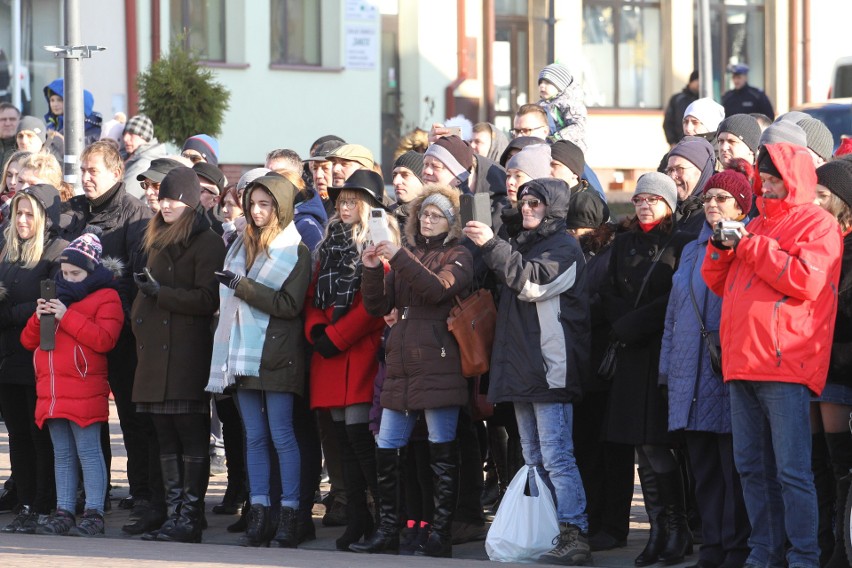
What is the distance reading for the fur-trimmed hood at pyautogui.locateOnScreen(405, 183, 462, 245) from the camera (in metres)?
9.02

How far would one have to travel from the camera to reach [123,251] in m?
10.4

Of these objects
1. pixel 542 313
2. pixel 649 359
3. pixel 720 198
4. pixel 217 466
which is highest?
pixel 720 198

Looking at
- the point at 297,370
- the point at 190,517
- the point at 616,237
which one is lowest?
the point at 190,517

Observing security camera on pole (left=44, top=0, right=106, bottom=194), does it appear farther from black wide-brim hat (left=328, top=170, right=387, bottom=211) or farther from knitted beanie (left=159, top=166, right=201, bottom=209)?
black wide-brim hat (left=328, top=170, right=387, bottom=211)

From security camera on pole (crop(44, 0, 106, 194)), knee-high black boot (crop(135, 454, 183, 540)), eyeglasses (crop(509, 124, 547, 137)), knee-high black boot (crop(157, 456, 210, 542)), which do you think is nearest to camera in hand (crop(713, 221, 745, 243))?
knee-high black boot (crop(157, 456, 210, 542))

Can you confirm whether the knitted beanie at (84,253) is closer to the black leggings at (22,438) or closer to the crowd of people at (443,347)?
the crowd of people at (443,347)

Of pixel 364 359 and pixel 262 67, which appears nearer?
pixel 364 359

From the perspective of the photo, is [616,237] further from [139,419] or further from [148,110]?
[148,110]

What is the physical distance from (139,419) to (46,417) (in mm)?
→ 713

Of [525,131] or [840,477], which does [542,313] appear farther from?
[525,131]

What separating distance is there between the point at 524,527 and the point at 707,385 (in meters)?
1.25

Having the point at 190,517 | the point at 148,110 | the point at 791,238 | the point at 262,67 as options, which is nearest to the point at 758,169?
the point at 791,238

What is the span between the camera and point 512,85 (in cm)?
2944

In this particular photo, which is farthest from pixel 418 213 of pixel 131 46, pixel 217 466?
pixel 131 46
